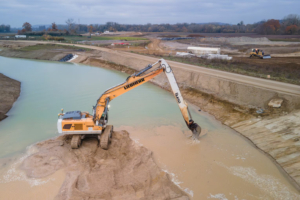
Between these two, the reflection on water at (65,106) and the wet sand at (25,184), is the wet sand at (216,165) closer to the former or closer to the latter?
the reflection on water at (65,106)

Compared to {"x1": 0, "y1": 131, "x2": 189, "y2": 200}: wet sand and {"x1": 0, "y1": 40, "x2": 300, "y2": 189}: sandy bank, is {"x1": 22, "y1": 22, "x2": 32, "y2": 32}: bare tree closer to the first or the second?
{"x1": 0, "y1": 40, "x2": 300, "y2": 189}: sandy bank

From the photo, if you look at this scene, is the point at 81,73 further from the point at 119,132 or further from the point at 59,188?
the point at 59,188

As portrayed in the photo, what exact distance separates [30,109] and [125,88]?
10.6 metres

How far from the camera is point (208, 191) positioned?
360 inches

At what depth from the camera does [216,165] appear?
10891mm

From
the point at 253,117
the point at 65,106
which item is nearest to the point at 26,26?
the point at 65,106

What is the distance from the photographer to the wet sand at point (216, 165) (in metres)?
9.14

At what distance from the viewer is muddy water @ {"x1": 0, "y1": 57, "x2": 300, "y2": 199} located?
934cm

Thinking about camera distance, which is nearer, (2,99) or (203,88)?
(2,99)

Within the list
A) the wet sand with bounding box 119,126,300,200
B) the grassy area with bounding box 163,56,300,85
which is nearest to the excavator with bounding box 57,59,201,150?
the wet sand with bounding box 119,126,300,200

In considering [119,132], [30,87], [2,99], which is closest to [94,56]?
[30,87]

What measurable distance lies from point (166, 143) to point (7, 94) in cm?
1678

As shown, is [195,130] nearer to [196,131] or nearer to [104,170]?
[196,131]

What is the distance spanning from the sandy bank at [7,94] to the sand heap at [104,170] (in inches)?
303
